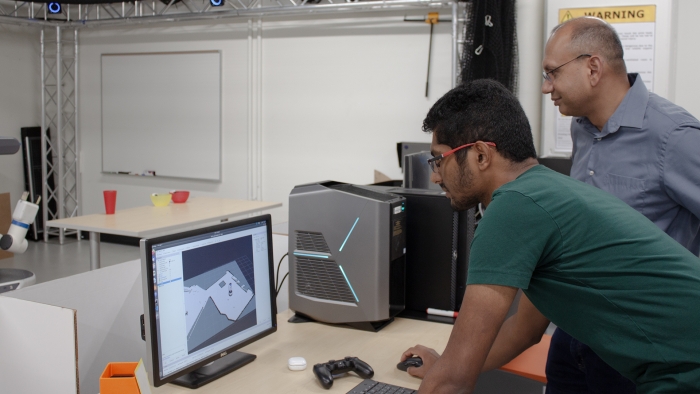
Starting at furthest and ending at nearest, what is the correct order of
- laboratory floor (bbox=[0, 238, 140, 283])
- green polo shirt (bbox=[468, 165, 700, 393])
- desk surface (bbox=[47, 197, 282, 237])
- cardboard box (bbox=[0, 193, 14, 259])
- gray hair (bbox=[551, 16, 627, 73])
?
1. cardboard box (bbox=[0, 193, 14, 259])
2. laboratory floor (bbox=[0, 238, 140, 283])
3. desk surface (bbox=[47, 197, 282, 237])
4. gray hair (bbox=[551, 16, 627, 73])
5. green polo shirt (bbox=[468, 165, 700, 393])

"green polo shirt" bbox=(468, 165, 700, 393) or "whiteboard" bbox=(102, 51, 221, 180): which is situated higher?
"whiteboard" bbox=(102, 51, 221, 180)

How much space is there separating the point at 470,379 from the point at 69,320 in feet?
2.68

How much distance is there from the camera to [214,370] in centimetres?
159

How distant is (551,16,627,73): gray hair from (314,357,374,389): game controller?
3.63 ft

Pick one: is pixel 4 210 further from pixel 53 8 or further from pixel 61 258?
pixel 53 8

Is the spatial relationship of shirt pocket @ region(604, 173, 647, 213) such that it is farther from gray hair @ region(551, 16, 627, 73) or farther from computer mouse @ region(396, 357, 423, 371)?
computer mouse @ region(396, 357, 423, 371)

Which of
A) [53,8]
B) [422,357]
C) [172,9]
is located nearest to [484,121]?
[422,357]

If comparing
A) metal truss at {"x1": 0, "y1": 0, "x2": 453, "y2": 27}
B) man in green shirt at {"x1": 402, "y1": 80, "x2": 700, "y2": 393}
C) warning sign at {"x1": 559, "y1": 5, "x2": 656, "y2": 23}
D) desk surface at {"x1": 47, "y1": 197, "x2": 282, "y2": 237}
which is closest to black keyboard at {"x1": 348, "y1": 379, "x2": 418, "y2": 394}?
man in green shirt at {"x1": 402, "y1": 80, "x2": 700, "y2": 393}

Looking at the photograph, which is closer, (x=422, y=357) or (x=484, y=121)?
(x=484, y=121)

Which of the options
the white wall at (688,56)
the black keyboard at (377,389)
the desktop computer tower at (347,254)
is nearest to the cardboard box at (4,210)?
the desktop computer tower at (347,254)

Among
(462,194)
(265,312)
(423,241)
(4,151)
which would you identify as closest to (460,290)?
(423,241)

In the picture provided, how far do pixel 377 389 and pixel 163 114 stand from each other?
18.1 ft

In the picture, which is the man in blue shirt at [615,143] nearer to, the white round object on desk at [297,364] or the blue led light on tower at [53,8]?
the white round object on desk at [297,364]

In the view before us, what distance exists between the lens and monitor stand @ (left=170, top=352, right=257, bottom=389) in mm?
1520
